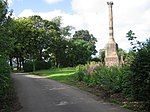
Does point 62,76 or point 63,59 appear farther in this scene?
point 63,59

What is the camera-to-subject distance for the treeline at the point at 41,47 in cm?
6750

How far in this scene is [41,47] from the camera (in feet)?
238

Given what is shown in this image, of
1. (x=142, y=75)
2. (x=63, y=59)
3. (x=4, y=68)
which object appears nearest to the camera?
(x=142, y=75)

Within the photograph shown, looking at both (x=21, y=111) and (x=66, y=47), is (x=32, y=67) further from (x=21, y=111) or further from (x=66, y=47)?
(x=21, y=111)

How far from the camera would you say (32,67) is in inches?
2554

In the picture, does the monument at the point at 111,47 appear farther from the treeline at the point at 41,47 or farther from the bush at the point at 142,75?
the treeline at the point at 41,47

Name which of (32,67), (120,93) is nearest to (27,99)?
(120,93)

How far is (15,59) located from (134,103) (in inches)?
2553

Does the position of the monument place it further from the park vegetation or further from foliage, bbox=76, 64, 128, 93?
foliage, bbox=76, 64, 128, 93

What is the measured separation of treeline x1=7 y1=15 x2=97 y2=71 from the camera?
6750cm

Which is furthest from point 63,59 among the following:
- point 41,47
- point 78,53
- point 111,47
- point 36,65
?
point 111,47

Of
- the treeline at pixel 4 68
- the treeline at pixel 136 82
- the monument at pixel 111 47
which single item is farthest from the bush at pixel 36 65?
the treeline at pixel 136 82

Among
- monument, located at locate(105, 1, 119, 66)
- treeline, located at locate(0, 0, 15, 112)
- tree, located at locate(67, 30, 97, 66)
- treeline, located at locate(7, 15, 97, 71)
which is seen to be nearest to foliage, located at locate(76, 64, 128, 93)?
treeline, located at locate(0, 0, 15, 112)

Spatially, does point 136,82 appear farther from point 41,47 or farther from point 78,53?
point 78,53
